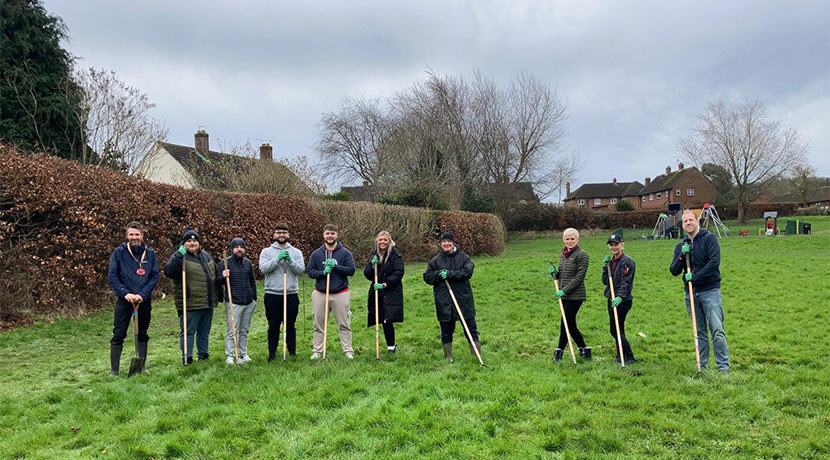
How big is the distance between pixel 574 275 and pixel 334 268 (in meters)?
3.22

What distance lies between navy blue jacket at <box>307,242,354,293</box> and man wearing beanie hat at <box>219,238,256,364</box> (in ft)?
2.85

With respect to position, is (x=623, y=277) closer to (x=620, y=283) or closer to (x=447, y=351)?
(x=620, y=283)

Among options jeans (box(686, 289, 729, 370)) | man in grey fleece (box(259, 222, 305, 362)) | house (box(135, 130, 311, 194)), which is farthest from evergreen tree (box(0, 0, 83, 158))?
jeans (box(686, 289, 729, 370))

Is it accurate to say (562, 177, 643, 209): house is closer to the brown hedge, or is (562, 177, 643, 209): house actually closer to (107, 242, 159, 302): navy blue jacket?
Result: the brown hedge

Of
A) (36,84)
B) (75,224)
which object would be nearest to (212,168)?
(36,84)

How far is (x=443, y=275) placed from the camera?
695cm

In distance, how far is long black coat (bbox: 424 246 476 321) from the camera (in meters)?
7.05

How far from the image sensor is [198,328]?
7.18 metres

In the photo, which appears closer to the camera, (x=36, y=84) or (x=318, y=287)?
(x=318, y=287)

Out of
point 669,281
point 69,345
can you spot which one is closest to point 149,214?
point 69,345

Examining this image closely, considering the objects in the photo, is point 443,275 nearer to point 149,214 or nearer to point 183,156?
point 149,214

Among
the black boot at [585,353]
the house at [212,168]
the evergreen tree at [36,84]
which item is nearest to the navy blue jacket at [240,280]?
the black boot at [585,353]

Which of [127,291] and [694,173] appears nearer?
[127,291]

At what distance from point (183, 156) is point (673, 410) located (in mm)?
30327
